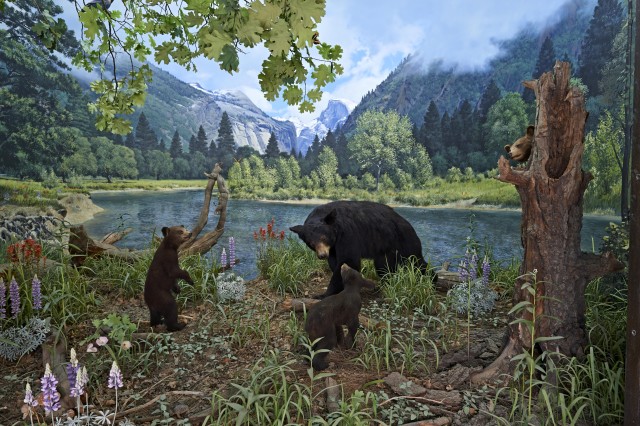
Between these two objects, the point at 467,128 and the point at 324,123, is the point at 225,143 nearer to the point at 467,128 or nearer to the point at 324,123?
the point at 324,123

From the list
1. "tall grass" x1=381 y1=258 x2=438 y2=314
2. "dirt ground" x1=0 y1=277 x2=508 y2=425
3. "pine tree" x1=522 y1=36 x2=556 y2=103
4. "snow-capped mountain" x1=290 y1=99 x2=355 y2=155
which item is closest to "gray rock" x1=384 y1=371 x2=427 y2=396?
"dirt ground" x1=0 y1=277 x2=508 y2=425

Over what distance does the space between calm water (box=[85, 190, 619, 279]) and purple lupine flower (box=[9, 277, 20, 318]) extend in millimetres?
2216

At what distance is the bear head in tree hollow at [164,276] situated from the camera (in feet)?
10.0

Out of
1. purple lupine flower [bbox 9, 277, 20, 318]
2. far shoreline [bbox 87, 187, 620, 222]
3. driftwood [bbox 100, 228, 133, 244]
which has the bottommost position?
purple lupine flower [bbox 9, 277, 20, 318]

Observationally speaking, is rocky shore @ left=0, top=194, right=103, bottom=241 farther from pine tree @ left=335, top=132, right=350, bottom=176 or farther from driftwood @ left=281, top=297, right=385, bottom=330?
pine tree @ left=335, top=132, right=350, bottom=176

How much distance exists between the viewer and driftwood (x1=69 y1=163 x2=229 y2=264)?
4371mm

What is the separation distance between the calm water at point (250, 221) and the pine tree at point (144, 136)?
736mm

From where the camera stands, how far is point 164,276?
10.1ft

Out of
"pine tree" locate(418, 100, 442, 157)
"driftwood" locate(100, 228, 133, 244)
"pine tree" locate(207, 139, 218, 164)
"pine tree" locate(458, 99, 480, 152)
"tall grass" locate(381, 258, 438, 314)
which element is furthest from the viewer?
"pine tree" locate(207, 139, 218, 164)

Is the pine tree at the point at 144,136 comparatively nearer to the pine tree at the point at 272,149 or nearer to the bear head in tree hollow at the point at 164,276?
the pine tree at the point at 272,149

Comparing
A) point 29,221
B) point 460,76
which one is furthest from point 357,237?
point 29,221

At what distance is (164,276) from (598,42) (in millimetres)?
5529

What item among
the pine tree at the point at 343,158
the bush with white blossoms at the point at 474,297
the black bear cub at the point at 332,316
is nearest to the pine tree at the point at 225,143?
the pine tree at the point at 343,158

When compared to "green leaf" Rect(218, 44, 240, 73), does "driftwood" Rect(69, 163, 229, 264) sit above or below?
below
